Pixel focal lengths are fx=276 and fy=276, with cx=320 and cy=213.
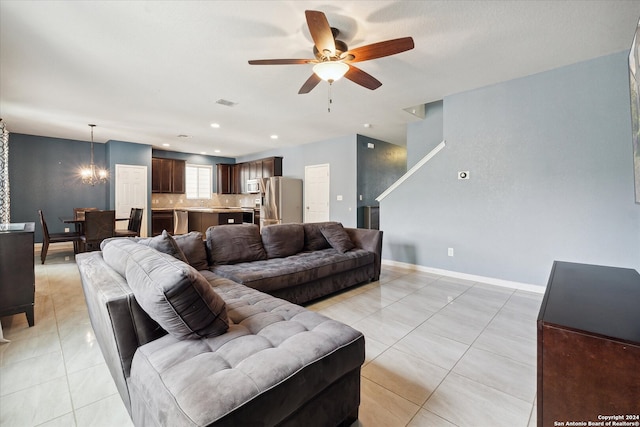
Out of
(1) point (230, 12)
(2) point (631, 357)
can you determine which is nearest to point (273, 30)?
(1) point (230, 12)

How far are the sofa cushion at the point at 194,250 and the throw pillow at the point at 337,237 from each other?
1646 millimetres

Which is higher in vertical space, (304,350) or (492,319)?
(304,350)

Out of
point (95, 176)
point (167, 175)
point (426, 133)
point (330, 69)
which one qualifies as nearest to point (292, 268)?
point (330, 69)

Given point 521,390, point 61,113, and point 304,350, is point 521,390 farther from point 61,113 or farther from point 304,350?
point 61,113

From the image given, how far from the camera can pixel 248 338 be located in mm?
1318

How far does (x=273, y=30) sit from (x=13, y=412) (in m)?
3.13

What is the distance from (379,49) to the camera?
7.45ft

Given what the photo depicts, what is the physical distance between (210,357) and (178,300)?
0.89 feet

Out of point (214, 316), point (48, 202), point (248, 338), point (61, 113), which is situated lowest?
point (248, 338)

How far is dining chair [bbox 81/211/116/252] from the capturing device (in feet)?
15.5

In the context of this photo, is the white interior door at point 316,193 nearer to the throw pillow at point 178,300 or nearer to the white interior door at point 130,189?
the white interior door at point 130,189

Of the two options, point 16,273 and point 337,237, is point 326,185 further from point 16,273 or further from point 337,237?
point 16,273

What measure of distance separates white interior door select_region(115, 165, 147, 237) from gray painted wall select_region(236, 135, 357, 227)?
4123mm

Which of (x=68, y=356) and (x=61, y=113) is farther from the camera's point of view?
(x=61, y=113)
